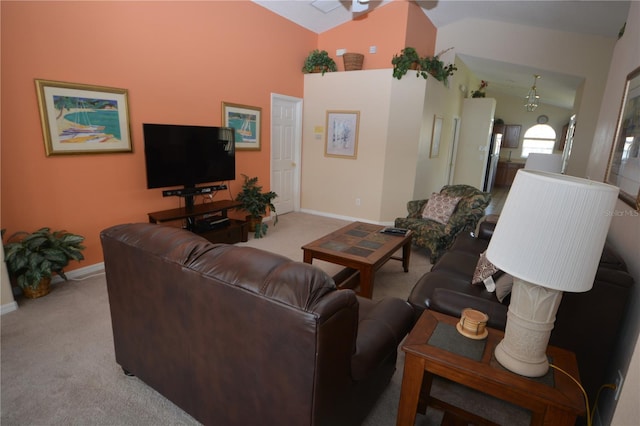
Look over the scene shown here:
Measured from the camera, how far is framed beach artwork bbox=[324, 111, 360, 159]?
556 centimetres

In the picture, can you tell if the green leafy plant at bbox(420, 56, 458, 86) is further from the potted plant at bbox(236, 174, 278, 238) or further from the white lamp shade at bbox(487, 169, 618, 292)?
the white lamp shade at bbox(487, 169, 618, 292)

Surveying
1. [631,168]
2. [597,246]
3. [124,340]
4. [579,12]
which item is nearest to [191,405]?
[124,340]

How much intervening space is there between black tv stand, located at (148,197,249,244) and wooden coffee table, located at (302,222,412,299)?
1454 millimetres

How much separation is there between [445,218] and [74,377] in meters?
3.72

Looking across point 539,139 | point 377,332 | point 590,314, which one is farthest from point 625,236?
point 539,139

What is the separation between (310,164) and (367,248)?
3.29 m

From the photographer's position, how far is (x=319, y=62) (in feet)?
18.4

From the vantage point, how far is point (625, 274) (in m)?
1.55

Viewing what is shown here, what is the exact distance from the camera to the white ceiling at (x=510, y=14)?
4.29m

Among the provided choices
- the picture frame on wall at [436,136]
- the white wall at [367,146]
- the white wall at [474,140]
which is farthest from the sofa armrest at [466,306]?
the white wall at [474,140]

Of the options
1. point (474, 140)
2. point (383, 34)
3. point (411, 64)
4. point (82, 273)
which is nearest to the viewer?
point (82, 273)

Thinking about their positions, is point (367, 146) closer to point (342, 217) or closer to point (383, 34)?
point (342, 217)

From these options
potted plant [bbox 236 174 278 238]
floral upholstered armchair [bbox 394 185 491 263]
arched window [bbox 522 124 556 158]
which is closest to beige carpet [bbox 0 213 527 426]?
floral upholstered armchair [bbox 394 185 491 263]

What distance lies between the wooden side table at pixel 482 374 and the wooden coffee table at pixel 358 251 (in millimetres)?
1189
